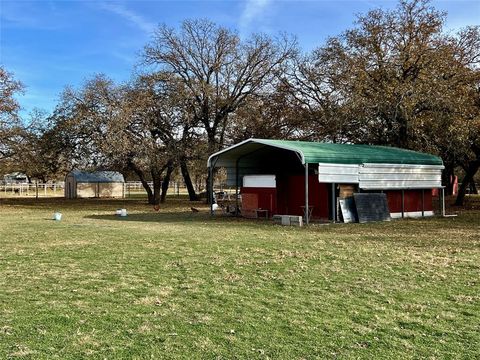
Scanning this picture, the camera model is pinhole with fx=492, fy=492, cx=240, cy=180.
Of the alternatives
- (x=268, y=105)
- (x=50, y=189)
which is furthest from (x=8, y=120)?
(x=50, y=189)

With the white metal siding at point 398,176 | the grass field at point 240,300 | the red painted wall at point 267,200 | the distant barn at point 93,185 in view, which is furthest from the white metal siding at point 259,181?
the distant barn at point 93,185

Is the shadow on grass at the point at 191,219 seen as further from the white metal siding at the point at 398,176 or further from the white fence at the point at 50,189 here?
the white fence at the point at 50,189

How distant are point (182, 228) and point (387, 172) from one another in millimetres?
8628

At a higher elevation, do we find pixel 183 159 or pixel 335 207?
pixel 183 159

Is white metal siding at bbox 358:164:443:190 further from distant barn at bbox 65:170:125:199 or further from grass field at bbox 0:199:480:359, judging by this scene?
distant barn at bbox 65:170:125:199

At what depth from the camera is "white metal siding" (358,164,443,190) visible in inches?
731

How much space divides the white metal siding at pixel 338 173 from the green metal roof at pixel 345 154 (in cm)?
15

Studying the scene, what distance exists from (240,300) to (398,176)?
1503cm

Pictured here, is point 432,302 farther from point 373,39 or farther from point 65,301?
point 373,39

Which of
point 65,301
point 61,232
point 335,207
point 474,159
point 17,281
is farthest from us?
point 474,159

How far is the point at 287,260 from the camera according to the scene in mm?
8930

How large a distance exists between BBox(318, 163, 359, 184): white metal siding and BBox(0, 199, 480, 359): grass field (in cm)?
590

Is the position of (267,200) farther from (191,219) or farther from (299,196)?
(191,219)

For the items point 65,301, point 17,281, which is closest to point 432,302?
point 65,301
